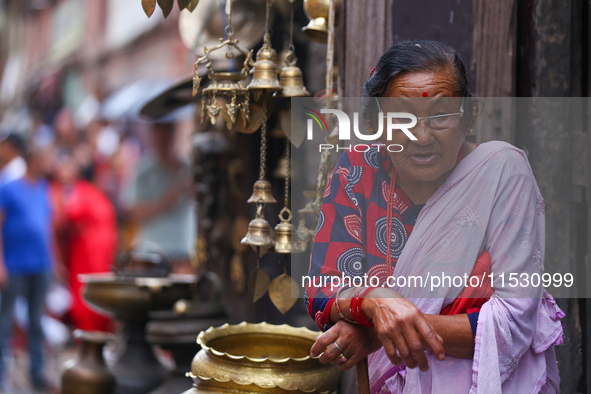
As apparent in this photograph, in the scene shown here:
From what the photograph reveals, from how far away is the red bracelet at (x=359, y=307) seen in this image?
48.7 inches

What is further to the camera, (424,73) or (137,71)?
(137,71)

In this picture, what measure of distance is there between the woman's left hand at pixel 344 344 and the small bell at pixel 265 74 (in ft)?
2.64

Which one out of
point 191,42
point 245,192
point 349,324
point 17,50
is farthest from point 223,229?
point 17,50

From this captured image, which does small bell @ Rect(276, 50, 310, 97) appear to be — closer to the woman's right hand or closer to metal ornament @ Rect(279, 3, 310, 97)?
metal ornament @ Rect(279, 3, 310, 97)

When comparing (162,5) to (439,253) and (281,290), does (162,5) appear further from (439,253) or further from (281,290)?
(439,253)

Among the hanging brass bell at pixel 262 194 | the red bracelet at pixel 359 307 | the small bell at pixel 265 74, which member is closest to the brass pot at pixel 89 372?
the hanging brass bell at pixel 262 194

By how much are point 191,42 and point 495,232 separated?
2.65 metres

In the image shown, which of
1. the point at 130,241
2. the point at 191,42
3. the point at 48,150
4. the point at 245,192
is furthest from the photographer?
the point at 130,241

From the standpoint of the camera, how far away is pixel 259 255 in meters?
1.88

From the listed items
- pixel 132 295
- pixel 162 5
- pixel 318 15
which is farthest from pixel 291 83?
pixel 132 295

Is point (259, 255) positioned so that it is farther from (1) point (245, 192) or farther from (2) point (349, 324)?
(1) point (245, 192)

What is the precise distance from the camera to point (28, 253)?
443cm

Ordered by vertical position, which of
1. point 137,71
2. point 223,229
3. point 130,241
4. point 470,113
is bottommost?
point 130,241

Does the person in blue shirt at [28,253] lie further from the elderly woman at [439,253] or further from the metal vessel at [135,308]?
the elderly woman at [439,253]
